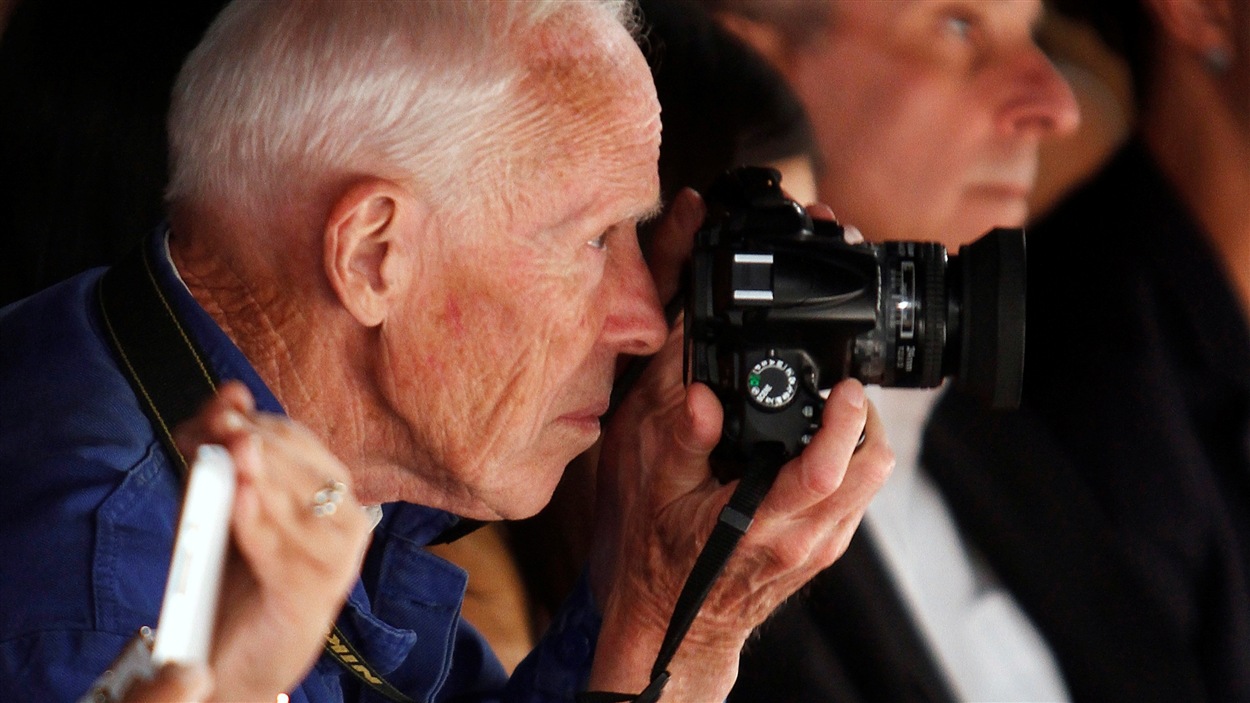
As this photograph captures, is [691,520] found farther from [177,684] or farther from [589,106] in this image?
[177,684]

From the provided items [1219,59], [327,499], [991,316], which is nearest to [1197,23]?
[1219,59]

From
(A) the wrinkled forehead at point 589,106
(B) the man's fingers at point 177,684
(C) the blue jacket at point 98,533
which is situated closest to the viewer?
(B) the man's fingers at point 177,684

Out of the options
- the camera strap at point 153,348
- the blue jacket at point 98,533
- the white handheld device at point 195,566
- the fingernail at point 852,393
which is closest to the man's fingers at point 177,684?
the white handheld device at point 195,566

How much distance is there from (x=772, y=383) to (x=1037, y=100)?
2.18ft

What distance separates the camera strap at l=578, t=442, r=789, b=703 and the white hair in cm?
31

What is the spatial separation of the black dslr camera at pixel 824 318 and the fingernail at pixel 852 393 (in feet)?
0.08

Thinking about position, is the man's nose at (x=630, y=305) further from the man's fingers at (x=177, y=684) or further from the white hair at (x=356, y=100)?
→ the man's fingers at (x=177, y=684)

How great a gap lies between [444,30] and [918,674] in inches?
36.1

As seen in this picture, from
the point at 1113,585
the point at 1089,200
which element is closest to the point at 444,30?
the point at 1089,200

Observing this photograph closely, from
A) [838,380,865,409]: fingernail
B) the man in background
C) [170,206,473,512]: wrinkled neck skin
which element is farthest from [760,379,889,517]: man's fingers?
the man in background

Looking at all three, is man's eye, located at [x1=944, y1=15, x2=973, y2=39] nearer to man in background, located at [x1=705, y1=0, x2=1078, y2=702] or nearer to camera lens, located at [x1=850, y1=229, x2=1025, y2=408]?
man in background, located at [x1=705, y1=0, x2=1078, y2=702]

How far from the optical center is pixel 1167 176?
159cm

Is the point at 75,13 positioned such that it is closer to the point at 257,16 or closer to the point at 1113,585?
the point at 257,16

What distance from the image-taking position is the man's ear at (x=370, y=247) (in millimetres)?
1025
